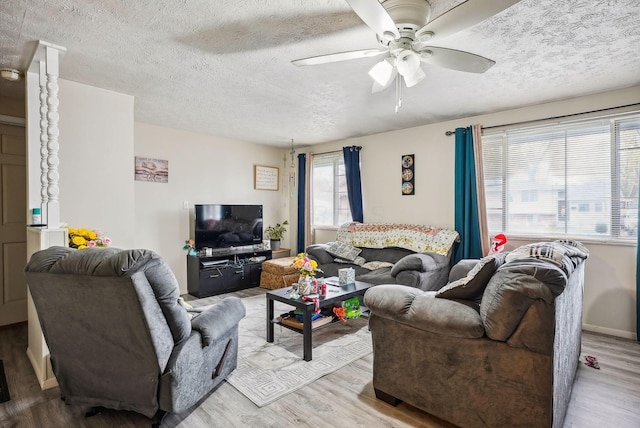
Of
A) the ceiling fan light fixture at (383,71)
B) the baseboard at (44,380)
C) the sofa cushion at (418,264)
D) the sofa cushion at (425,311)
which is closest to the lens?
the sofa cushion at (425,311)

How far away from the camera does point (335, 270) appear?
464 cm

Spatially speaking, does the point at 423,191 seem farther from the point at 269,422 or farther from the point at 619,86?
the point at 269,422

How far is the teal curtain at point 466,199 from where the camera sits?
163 inches

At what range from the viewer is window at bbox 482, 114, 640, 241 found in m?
3.31

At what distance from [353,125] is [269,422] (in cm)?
382

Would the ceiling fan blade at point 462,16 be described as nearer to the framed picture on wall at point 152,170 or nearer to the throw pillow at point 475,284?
the throw pillow at point 475,284

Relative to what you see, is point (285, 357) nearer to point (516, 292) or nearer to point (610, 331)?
point (516, 292)

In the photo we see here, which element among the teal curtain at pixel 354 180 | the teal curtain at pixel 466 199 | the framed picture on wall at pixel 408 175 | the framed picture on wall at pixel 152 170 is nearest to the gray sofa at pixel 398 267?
the teal curtain at pixel 466 199

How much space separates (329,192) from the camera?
5.98 m

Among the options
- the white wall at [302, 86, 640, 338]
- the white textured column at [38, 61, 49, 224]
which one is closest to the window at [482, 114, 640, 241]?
the white wall at [302, 86, 640, 338]

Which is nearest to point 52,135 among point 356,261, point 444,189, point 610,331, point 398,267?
point 398,267

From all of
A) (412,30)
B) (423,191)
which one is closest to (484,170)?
(423,191)

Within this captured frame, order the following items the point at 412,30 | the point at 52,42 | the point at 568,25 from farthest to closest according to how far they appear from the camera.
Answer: the point at 52,42 < the point at 568,25 < the point at 412,30

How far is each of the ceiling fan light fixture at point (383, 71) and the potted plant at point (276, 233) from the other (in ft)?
13.4
